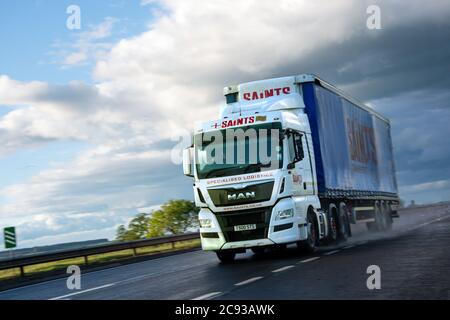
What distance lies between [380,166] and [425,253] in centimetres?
1304

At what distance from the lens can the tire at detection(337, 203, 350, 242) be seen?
19.0 meters

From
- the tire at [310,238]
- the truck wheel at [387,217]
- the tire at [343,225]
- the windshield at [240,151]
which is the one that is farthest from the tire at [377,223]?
the windshield at [240,151]

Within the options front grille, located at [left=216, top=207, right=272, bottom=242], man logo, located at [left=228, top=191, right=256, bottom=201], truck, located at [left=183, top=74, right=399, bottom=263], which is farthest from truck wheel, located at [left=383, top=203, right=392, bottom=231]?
man logo, located at [left=228, top=191, right=256, bottom=201]

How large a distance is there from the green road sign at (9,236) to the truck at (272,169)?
9.53m

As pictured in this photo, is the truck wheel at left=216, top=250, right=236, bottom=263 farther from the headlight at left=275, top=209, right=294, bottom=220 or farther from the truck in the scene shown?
the headlight at left=275, top=209, right=294, bottom=220

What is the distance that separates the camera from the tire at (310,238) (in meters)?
15.5

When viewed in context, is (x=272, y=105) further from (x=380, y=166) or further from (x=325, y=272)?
(x=380, y=166)

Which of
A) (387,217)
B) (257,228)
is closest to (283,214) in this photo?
(257,228)

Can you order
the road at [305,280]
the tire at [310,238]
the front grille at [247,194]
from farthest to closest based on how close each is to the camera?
the tire at [310,238], the front grille at [247,194], the road at [305,280]

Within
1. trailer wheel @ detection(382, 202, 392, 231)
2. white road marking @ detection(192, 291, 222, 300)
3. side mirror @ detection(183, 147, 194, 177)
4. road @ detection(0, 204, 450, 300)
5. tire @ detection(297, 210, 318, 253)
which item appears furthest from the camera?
trailer wheel @ detection(382, 202, 392, 231)

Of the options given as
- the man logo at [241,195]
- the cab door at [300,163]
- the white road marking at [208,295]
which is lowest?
the white road marking at [208,295]

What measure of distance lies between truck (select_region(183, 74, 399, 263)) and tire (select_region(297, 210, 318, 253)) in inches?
0.9

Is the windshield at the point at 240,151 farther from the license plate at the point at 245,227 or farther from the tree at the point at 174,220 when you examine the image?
the tree at the point at 174,220
